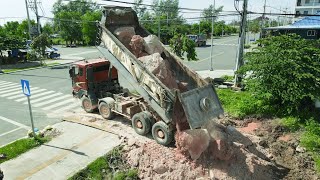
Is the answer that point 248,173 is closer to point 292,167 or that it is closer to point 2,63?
point 292,167

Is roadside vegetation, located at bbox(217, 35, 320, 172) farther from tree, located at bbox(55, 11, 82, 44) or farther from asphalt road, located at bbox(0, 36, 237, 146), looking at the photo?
tree, located at bbox(55, 11, 82, 44)

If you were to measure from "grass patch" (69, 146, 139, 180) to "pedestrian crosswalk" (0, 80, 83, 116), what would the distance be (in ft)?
19.4

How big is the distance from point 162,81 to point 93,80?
4.64 meters

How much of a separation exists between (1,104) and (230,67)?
72.2 feet

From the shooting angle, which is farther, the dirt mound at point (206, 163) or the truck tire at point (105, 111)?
the truck tire at point (105, 111)

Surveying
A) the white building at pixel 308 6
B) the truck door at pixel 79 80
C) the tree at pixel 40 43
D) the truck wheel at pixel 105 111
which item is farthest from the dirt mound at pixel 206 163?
the white building at pixel 308 6

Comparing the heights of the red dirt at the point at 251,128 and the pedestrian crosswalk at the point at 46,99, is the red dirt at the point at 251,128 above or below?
below

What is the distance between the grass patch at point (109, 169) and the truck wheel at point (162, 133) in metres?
1.46

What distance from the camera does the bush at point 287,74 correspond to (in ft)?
44.2

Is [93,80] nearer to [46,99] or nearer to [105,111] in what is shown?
[105,111]

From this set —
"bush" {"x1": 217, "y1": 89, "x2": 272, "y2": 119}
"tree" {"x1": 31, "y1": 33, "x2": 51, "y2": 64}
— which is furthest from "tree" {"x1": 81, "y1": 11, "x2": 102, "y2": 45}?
"bush" {"x1": 217, "y1": 89, "x2": 272, "y2": 119}

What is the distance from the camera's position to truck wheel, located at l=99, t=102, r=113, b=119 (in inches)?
513

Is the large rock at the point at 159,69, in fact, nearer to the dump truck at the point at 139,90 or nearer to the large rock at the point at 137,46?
the dump truck at the point at 139,90

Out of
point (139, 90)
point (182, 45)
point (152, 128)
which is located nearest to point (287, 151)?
point (152, 128)
